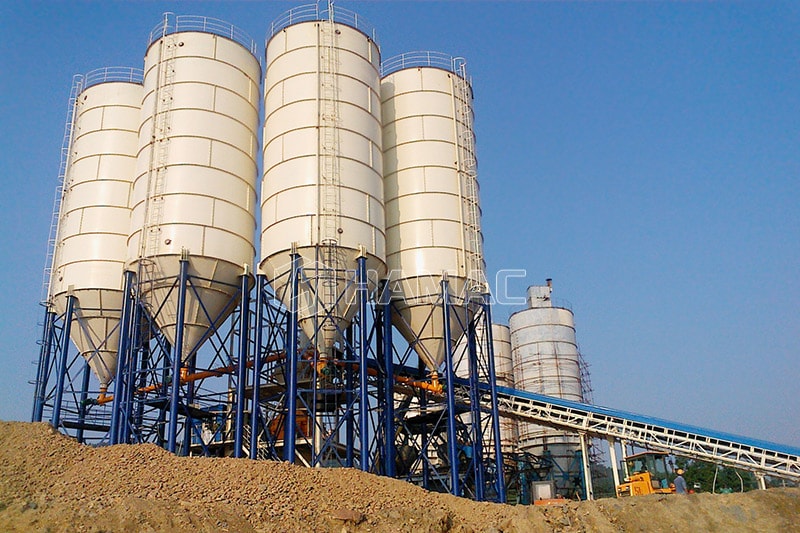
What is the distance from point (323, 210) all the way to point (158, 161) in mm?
6715

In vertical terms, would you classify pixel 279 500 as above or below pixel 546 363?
below

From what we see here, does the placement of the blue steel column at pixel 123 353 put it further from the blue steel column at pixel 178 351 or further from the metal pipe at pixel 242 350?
the metal pipe at pixel 242 350

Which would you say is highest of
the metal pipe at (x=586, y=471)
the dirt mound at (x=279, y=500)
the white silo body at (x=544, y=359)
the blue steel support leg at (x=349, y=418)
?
the white silo body at (x=544, y=359)

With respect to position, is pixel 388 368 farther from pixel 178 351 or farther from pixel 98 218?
pixel 98 218

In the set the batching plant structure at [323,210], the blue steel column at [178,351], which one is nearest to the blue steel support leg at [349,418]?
the batching plant structure at [323,210]

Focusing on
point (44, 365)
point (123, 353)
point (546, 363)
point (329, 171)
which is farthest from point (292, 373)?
point (546, 363)

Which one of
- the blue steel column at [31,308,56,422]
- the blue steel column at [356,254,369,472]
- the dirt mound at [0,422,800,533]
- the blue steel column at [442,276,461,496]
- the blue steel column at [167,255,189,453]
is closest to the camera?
the dirt mound at [0,422,800,533]

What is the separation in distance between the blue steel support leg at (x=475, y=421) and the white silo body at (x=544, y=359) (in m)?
13.1

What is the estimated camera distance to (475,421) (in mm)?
29359

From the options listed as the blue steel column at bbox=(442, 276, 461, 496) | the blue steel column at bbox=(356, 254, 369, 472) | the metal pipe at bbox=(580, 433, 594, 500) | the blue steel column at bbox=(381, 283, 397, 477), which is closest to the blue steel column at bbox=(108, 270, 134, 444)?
the blue steel column at bbox=(356, 254, 369, 472)

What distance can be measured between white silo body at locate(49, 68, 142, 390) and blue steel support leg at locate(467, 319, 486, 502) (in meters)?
14.2

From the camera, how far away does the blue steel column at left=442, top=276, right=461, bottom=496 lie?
26953 mm

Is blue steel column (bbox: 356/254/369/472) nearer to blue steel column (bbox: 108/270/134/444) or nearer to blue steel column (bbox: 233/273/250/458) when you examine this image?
blue steel column (bbox: 233/273/250/458)

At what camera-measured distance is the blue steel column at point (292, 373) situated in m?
25.1
